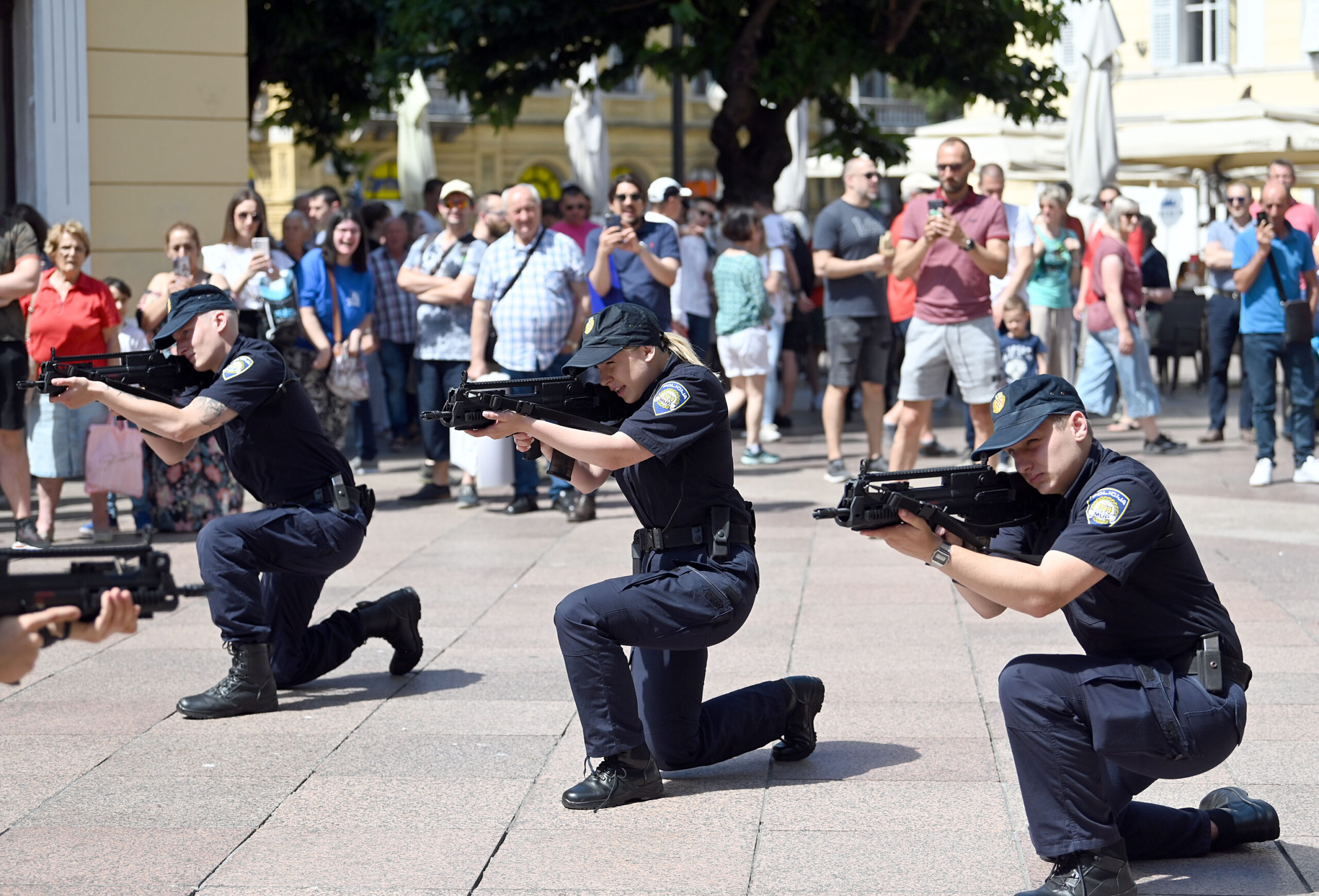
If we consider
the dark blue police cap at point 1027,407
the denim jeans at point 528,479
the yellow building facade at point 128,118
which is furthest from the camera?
the yellow building facade at point 128,118

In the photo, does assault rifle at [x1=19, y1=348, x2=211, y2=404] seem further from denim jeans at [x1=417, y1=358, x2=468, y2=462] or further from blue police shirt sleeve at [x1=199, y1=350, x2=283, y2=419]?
denim jeans at [x1=417, y1=358, x2=468, y2=462]

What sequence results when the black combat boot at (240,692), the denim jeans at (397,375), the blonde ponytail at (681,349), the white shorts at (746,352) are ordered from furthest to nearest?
the denim jeans at (397,375), the white shorts at (746,352), the black combat boot at (240,692), the blonde ponytail at (681,349)

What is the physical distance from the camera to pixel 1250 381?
11.0 meters

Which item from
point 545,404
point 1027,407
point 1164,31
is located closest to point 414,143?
point 545,404

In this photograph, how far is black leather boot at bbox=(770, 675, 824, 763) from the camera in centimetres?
514

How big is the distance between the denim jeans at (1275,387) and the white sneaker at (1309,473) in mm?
78

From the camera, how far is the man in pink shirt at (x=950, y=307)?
983 cm

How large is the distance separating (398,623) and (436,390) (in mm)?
4530

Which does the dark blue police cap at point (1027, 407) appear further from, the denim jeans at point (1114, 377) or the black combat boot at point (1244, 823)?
the denim jeans at point (1114, 377)

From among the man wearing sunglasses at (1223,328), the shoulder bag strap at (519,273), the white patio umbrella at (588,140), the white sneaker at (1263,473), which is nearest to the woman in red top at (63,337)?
the shoulder bag strap at (519,273)

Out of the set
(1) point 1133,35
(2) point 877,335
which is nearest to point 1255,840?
(2) point 877,335

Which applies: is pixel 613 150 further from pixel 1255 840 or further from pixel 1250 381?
pixel 1255 840

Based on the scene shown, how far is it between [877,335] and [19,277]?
530cm

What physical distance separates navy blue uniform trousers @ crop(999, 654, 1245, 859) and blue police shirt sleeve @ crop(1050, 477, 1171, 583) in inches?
11.3
